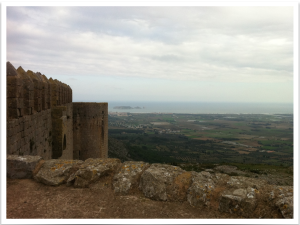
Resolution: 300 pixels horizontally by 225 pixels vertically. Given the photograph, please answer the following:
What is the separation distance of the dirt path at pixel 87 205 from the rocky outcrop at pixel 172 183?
11cm

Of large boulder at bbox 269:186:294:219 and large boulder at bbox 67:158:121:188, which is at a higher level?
large boulder at bbox 67:158:121:188

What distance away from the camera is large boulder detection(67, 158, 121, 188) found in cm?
349

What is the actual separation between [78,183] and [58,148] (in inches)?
237

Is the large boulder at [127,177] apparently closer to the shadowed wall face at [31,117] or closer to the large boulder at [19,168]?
the large boulder at [19,168]

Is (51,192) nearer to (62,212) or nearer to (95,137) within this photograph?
(62,212)

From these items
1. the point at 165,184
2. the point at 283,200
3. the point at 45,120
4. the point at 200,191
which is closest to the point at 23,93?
the point at 45,120

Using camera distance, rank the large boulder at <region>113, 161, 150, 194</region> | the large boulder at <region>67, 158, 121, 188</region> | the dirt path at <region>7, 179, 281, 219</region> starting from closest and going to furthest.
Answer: the dirt path at <region>7, 179, 281, 219</region>
the large boulder at <region>113, 161, 150, 194</region>
the large boulder at <region>67, 158, 121, 188</region>

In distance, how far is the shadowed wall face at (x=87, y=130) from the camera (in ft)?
42.6

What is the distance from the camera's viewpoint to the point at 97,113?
1330 centimetres

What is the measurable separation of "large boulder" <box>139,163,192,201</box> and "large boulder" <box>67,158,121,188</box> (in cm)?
69

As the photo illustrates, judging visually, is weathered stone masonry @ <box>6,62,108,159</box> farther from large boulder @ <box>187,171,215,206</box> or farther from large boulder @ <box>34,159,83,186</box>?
large boulder @ <box>187,171,215,206</box>

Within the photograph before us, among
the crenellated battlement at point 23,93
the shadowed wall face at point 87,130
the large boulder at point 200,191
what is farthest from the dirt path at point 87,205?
the shadowed wall face at point 87,130

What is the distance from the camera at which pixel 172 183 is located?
335cm

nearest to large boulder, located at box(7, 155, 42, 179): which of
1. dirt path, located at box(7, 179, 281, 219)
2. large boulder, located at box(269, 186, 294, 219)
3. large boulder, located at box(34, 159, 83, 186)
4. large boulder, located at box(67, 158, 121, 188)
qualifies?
large boulder, located at box(34, 159, 83, 186)
